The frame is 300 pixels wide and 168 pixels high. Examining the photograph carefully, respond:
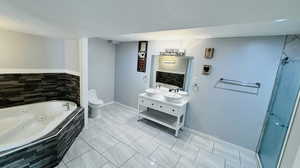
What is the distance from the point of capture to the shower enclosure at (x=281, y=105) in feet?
4.99

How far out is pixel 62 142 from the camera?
6.07 feet

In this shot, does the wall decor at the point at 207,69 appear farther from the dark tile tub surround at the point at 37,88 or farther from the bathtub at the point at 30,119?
the bathtub at the point at 30,119

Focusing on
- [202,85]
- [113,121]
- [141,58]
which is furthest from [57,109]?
[202,85]

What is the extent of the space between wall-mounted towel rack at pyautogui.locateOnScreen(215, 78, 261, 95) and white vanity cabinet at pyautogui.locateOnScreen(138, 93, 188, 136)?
801 mm

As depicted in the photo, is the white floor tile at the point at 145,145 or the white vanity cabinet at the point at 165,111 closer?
the white floor tile at the point at 145,145

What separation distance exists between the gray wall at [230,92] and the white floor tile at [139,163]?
1.37m

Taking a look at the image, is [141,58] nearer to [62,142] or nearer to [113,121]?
[113,121]

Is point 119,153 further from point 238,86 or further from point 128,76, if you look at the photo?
point 238,86

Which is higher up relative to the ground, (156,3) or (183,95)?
(156,3)

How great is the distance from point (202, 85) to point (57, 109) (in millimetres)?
3217

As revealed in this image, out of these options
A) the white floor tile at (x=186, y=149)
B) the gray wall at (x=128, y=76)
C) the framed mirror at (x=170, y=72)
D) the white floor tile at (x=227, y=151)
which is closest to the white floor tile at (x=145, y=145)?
the white floor tile at (x=186, y=149)

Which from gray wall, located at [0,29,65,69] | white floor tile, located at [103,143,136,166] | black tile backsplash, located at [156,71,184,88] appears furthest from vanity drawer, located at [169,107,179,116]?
gray wall, located at [0,29,65,69]

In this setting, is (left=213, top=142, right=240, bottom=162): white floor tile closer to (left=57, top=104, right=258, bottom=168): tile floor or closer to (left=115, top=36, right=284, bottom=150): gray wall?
(left=57, top=104, right=258, bottom=168): tile floor

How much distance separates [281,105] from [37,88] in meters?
4.33
